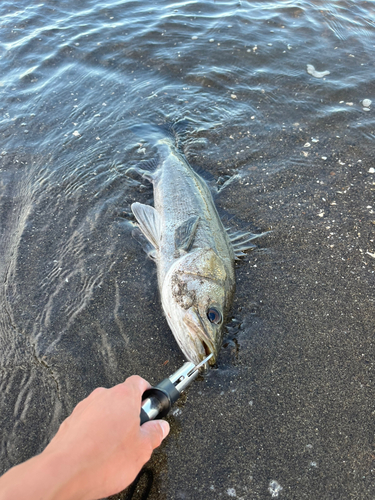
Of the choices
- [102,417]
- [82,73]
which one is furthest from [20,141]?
[102,417]

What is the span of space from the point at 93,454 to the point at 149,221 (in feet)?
9.77

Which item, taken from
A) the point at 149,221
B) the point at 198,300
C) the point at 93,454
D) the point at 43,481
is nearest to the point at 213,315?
the point at 198,300

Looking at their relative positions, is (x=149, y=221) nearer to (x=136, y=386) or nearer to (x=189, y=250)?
(x=189, y=250)

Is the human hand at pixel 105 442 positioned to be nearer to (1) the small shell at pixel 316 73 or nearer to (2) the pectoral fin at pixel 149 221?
(2) the pectoral fin at pixel 149 221

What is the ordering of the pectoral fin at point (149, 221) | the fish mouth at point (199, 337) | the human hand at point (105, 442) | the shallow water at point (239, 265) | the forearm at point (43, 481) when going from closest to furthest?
1. the forearm at point (43, 481)
2. the human hand at point (105, 442)
3. the shallow water at point (239, 265)
4. the fish mouth at point (199, 337)
5. the pectoral fin at point (149, 221)

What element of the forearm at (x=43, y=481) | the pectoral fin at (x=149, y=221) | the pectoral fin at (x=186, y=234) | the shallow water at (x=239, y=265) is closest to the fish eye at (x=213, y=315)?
the shallow water at (x=239, y=265)

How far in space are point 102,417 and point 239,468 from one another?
1317 mm

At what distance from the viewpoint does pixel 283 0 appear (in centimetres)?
980

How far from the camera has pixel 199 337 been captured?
9.61ft

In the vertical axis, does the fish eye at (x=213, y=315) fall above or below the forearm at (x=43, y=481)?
below

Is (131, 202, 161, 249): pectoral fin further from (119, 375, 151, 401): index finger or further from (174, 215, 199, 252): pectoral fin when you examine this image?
(119, 375, 151, 401): index finger

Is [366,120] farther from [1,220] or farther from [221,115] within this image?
[1,220]

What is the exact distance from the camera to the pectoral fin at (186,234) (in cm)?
375

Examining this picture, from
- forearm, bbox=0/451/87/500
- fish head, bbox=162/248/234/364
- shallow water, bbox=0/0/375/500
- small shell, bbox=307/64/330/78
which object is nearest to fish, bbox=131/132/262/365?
fish head, bbox=162/248/234/364
